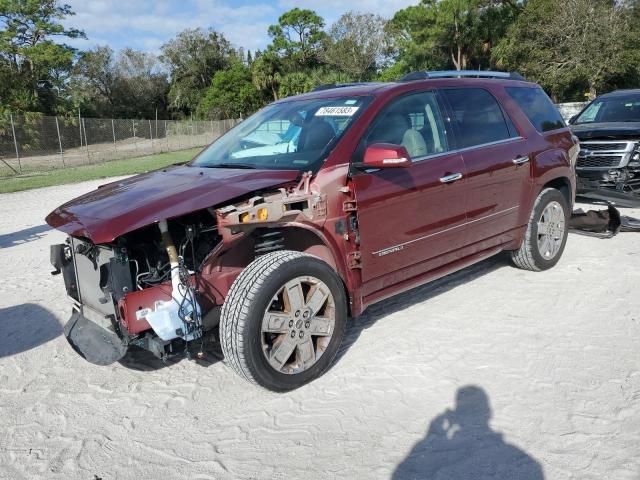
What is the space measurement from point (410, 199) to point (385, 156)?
0.56 meters

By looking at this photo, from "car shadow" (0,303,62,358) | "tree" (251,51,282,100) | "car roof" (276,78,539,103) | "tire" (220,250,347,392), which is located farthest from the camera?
"tree" (251,51,282,100)

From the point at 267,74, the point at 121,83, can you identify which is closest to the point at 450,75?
the point at 267,74

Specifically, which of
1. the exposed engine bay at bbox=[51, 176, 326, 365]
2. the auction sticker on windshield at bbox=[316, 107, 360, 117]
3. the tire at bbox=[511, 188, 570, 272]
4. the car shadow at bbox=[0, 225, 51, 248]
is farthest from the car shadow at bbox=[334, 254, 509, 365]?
the car shadow at bbox=[0, 225, 51, 248]

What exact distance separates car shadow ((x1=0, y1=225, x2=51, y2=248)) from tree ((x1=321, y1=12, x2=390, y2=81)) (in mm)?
46789

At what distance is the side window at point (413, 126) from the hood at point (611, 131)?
600cm

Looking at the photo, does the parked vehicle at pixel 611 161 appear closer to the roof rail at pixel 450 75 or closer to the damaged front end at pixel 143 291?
the roof rail at pixel 450 75

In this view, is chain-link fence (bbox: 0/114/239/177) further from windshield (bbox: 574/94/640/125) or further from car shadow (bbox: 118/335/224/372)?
car shadow (bbox: 118/335/224/372)

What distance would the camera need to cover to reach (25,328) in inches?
193

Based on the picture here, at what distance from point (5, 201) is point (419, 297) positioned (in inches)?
480

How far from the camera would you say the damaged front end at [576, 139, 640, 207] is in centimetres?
867

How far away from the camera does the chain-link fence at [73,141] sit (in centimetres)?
2233

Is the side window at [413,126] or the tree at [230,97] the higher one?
Answer: the tree at [230,97]

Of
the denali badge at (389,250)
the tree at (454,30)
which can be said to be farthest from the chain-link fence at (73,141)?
the tree at (454,30)

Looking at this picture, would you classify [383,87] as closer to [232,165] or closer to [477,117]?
[477,117]
